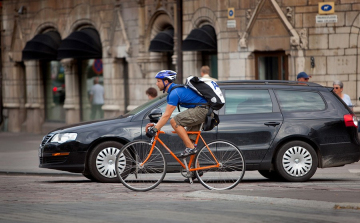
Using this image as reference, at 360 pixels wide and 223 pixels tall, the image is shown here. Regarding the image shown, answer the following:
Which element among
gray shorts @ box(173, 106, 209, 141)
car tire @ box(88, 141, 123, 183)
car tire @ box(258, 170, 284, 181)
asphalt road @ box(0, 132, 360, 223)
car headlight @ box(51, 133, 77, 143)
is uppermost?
gray shorts @ box(173, 106, 209, 141)

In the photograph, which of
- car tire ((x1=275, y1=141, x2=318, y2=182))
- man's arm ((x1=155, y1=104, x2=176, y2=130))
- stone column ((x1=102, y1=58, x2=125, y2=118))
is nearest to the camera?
man's arm ((x1=155, y1=104, x2=176, y2=130))

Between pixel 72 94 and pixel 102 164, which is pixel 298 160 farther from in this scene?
pixel 72 94

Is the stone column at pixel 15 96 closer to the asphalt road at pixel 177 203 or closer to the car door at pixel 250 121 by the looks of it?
the asphalt road at pixel 177 203

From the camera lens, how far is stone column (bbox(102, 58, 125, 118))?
26500 mm

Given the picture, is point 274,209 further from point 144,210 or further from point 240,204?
point 144,210

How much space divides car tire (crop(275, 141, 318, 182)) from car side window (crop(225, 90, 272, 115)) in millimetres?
649

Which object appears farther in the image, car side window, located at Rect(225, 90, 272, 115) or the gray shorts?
car side window, located at Rect(225, 90, 272, 115)

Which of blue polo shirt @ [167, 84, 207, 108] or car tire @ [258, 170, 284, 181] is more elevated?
blue polo shirt @ [167, 84, 207, 108]

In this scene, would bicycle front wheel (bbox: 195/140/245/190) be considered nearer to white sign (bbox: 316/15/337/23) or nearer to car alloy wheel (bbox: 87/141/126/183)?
car alloy wheel (bbox: 87/141/126/183)

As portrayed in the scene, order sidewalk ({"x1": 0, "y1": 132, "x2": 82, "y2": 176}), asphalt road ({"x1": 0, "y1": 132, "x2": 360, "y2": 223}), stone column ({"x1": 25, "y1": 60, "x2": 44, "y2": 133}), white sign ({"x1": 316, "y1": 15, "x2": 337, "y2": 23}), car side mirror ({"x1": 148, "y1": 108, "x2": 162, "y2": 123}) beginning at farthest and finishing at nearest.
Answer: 1. stone column ({"x1": 25, "y1": 60, "x2": 44, "y2": 133})
2. white sign ({"x1": 316, "y1": 15, "x2": 337, "y2": 23})
3. sidewalk ({"x1": 0, "y1": 132, "x2": 82, "y2": 176})
4. car side mirror ({"x1": 148, "y1": 108, "x2": 162, "y2": 123})
5. asphalt road ({"x1": 0, "y1": 132, "x2": 360, "y2": 223})

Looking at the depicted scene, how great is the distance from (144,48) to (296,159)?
13384 mm

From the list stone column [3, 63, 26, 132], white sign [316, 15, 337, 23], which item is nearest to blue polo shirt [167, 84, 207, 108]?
white sign [316, 15, 337, 23]

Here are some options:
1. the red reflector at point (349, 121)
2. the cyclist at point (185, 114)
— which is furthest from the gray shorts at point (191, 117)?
the red reflector at point (349, 121)

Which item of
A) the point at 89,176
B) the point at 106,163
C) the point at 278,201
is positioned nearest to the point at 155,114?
the point at 106,163
